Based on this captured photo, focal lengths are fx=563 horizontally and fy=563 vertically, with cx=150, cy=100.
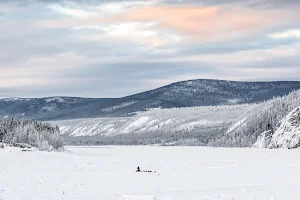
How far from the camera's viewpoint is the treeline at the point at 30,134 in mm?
116681

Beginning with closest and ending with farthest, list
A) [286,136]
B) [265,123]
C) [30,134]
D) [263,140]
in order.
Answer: [30,134] → [286,136] → [263,140] → [265,123]

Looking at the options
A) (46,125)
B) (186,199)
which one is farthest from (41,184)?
(46,125)

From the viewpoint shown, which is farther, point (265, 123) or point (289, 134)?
point (265, 123)

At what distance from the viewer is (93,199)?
3775 centimetres

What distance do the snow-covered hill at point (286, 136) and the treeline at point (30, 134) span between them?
190 feet

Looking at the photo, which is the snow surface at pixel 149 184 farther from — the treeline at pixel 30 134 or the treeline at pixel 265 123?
the treeline at pixel 265 123

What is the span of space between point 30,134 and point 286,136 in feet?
220

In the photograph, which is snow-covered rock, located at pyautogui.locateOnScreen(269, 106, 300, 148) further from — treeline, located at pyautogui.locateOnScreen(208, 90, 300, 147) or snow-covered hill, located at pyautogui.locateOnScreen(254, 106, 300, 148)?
treeline, located at pyautogui.locateOnScreen(208, 90, 300, 147)

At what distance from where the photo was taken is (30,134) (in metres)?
119

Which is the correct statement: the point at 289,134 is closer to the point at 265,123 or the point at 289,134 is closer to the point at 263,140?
the point at 263,140

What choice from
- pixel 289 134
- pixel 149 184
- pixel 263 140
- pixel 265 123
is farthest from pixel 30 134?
pixel 265 123

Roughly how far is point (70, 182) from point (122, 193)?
9889 millimetres

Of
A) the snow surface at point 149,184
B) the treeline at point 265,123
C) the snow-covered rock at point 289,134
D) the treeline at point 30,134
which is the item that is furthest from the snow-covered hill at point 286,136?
the snow surface at point 149,184

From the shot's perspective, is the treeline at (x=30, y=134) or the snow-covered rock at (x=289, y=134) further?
the snow-covered rock at (x=289, y=134)
